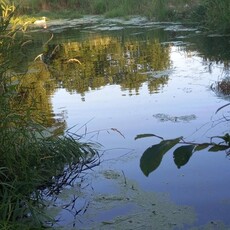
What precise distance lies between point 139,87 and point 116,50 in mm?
3642

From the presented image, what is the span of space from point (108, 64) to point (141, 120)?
3662 millimetres

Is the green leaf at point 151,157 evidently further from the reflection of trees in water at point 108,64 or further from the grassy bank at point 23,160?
the reflection of trees in water at point 108,64

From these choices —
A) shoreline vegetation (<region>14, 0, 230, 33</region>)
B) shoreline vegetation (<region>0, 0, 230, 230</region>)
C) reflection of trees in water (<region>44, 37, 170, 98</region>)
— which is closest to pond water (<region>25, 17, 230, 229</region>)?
reflection of trees in water (<region>44, 37, 170, 98</region>)

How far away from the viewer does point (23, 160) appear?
10.8 feet

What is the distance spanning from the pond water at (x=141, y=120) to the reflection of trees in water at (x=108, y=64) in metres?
0.02

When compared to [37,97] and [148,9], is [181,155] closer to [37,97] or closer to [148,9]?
[37,97]

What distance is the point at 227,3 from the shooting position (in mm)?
9984

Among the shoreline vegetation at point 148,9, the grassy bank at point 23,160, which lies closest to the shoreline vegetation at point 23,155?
the grassy bank at point 23,160

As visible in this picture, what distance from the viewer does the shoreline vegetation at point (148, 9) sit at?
34.8ft

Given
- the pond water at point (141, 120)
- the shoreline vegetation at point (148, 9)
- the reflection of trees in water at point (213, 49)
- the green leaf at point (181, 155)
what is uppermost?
the shoreline vegetation at point (148, 9)

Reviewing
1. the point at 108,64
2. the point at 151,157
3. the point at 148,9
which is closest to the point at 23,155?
the point at 151,157

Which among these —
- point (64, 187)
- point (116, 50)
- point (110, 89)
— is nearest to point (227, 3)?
point (116, 50)

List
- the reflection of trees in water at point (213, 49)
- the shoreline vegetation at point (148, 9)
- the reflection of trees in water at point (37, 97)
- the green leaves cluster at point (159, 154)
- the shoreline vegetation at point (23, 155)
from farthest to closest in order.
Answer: the shoreline vegetation at point (148, 9) < the reflection of trees in water at point (213, 49) < the reflection of trees in water at point (37, 97) < the shoreline vegetation at point (23, 155) < the green leaves cluster at point (159, 154)

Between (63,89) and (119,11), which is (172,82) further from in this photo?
(119,11)
